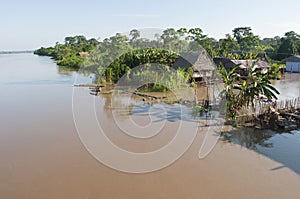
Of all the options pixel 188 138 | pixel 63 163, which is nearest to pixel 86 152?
pixel 63 163

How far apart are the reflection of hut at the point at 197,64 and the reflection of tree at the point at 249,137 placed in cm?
980

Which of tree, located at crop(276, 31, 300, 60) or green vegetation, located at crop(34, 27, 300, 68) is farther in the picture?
tree, located at crop(276, 31, 300, 60)

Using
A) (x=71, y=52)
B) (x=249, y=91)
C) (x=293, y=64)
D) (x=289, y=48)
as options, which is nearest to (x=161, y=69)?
(x=249, y=91)

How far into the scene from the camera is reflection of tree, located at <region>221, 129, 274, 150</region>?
25.4ft

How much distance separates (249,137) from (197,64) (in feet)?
35.0

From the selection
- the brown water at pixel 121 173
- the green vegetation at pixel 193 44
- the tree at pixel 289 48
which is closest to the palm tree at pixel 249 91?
the brown water at pixel 121 173

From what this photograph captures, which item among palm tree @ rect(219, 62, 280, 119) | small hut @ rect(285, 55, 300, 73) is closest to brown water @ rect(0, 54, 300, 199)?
palm tree @ rect(219, 62, 280, 119)

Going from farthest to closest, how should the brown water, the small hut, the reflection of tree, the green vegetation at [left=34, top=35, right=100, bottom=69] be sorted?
the green vegetation at [left=34, top=35, right=100, bottom=69]
the small hut
the reflection of tree
the brown water

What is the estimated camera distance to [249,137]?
325 inches

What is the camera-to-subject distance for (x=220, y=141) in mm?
7980

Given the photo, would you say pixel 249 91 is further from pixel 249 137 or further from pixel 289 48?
pixel 289 48

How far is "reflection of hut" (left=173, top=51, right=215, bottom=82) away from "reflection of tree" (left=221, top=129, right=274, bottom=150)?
9.80 meters

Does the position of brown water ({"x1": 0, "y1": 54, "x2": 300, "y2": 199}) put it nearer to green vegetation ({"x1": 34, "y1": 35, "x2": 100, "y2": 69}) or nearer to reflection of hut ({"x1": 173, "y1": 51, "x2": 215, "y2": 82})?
reflection of hut ({"x1": 173, "y1": 51, "x2": 215, "y2": 82})

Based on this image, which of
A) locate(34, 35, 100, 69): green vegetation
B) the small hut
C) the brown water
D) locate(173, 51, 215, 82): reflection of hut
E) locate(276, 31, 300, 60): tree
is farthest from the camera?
locate(34, 35, 100, 69): green vegetation
